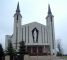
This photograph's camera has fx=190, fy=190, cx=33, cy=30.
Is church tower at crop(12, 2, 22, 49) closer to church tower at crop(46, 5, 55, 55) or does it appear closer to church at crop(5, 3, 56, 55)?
church at crop(5, 3, 56, 55)

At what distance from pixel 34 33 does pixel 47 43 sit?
477cm

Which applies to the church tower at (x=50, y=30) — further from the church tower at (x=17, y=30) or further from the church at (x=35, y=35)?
the church tower at (x=17, y=30)

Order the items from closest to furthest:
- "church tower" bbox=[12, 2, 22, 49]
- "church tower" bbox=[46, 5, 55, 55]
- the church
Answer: the church
"church tower" bbox=[46, 5, 55, 55]
"church tower" bbox=[12, 2, 22, 49]

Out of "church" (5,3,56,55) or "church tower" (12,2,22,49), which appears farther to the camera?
"church tower" (12,2,22,49)

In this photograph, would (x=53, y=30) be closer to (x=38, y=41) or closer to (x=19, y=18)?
(x=38, y=41)

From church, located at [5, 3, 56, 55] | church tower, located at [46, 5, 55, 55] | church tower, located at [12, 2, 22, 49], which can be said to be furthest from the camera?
church tower, located at [12, 2, 22, 49]

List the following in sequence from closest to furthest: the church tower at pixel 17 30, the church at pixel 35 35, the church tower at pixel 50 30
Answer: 1. the church at pixel 35 35
2. the church tower at pixel 50 30
3. the church tower at pixel 17 30

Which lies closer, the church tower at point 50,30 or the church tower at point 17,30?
the church tower at point 50,30

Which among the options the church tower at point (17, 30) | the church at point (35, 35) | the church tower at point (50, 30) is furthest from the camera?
the church tower at point (17, 30)

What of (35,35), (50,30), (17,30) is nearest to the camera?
(35,35)

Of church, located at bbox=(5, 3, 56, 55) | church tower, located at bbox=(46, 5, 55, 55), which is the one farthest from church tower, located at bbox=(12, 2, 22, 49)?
church tower, located at bbox=(46, 5, 55, 55)

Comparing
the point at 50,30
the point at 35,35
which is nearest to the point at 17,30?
the point at 35,35

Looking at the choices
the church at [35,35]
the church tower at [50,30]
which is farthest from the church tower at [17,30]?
the church tower at [50,30]

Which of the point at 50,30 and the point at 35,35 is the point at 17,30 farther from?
the point at 50,30
